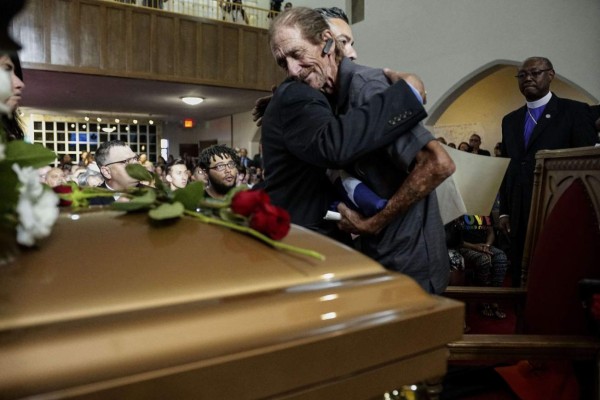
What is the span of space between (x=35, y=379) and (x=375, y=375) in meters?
0.34

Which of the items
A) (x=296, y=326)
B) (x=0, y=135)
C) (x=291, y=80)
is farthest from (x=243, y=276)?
(x=291, y=80)

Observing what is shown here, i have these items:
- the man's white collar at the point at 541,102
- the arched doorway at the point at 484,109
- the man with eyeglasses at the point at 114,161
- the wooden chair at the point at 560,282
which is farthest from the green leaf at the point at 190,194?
the arched doorway at the point at 484,109

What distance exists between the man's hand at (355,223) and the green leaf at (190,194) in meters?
0.67

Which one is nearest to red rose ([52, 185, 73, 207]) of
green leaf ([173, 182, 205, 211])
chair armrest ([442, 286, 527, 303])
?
green leaf ([173, 182, 205, 211])

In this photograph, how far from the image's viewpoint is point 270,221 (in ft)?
2.14

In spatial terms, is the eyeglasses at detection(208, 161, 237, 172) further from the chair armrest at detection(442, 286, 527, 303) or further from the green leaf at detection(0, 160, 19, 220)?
the green leaf at detection(0, 160, 19, 220)

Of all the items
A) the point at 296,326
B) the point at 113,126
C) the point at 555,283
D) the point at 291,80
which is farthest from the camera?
the point at 113,126

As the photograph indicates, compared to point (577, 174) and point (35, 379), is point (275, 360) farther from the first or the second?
point (577, 174)

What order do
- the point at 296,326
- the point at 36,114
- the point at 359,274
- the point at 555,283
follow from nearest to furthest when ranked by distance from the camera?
the point at 296,326 < the point at 359,274 < the point at 555,283 < the point at 36,114

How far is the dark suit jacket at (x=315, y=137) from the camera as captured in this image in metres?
1.20

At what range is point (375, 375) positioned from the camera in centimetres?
58

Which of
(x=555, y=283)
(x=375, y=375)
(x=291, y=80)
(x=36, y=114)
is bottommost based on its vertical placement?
(x=555, y=283)

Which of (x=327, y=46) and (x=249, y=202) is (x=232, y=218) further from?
(x=327, y=46)

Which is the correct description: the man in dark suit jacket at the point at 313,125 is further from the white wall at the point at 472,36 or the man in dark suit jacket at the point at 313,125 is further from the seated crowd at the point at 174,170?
the white wall at the point at 472,36
